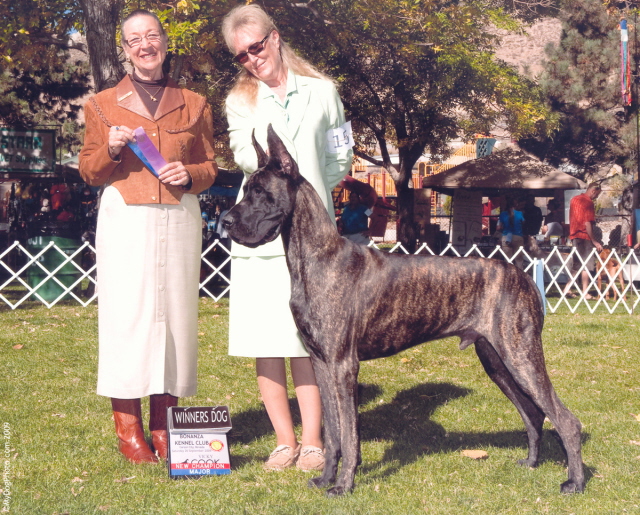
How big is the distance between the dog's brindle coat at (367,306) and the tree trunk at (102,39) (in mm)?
9194

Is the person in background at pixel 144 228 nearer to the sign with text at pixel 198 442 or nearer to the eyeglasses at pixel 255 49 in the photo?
the sign with text at pixel 198 442

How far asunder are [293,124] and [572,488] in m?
2.44

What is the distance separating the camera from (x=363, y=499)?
3.71 metres

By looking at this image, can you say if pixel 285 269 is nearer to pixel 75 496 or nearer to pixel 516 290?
pixel 516 290

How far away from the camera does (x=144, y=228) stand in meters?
4.22

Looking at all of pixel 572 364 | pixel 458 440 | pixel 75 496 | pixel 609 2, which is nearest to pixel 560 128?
pixel 609 2

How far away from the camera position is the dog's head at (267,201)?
342cm

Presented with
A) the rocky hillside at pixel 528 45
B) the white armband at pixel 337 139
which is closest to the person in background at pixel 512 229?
the white armband at pixel 337 139

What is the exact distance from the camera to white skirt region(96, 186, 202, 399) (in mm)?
4230

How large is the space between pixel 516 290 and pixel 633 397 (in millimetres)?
3250

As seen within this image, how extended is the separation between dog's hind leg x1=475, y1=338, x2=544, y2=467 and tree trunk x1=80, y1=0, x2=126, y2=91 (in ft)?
30.5

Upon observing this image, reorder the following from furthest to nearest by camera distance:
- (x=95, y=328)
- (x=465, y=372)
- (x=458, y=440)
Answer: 1. (x=95, y=328)
2. (x=465, y=372)
3. (x=458, y=440)

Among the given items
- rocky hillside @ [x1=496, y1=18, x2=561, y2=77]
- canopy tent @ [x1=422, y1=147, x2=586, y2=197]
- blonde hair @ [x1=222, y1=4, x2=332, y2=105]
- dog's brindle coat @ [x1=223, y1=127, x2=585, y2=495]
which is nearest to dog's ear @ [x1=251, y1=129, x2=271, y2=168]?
dog's brindle coat @ [x1=223, y1=127, x2=585, y2=495]

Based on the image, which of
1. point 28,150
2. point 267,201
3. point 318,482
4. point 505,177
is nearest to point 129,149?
point 267,201
